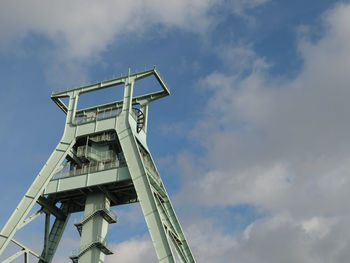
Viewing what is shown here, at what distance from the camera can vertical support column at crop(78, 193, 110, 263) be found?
95.1 feet

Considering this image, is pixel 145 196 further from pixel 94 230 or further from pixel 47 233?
pixel 47 233

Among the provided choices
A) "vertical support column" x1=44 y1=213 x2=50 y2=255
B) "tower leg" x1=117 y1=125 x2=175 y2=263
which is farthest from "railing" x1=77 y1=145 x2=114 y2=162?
"vertical support column" x1=44 y1=213 x2=50 y2=255

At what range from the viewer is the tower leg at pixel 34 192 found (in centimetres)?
2962

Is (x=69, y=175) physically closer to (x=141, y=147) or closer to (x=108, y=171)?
(x=108, y=171)

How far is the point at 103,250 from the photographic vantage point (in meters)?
29.4

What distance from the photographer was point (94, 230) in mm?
29844

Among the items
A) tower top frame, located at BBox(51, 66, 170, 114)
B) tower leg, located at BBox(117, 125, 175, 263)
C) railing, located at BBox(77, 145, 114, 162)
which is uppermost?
tower top frame, located at BBox(51, 66, 170, 114)

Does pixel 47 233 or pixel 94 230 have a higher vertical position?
pixel 47 233

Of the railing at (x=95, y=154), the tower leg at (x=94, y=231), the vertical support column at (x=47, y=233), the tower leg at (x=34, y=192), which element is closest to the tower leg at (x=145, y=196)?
the railing at (x=95, y=154)

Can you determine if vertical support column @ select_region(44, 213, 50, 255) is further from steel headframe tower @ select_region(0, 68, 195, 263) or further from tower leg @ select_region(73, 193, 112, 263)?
tower leg @ select_region(73, 193, 112, 263)

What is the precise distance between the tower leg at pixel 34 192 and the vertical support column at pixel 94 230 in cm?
350

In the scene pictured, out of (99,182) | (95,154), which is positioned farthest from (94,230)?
(95,154)

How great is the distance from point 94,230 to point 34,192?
5.36 meters

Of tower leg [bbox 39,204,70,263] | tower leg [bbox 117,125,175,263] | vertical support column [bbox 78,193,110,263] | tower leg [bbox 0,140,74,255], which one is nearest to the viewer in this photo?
tower leg [bbox 117,125,175,263]
